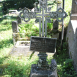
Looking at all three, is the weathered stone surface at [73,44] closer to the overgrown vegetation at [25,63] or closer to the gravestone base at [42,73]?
the overgrown vegetation at [25,63]

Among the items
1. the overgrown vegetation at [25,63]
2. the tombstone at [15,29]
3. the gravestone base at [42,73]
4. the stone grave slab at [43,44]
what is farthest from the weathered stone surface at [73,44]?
the tombstone at [15,29]

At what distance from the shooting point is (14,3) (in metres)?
15.1

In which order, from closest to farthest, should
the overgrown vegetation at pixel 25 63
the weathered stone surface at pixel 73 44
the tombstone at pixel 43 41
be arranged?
the tombstone at pixel 43 41
the overgrown vegetation at pixel 25 63
the weathered stone surface at pixel 73 44

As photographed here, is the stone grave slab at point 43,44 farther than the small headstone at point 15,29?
No

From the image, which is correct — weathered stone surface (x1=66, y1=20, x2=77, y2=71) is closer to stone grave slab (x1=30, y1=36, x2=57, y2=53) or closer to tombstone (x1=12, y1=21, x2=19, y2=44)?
stone grave slab (x1=30, y1=36, x2=57, y2=53)

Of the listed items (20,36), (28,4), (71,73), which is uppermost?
(28,4)

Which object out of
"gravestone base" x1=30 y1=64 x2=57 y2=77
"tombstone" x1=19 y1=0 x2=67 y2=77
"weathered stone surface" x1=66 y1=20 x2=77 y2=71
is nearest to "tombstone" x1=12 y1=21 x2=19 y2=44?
"weathered stone surface" x1=66 y1=20 x2=77 y2=71

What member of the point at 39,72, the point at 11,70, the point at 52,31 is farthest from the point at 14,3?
the point at 39,72

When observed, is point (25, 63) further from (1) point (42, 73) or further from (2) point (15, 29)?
(2) point (15, 29)

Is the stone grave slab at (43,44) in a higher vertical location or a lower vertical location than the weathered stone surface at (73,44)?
higher

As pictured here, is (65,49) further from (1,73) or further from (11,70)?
(1,73)

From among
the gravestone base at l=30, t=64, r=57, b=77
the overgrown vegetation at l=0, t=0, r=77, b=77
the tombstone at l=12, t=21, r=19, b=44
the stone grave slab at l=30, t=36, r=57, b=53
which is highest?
the stone grave slab at l=30, t=36, r=57, b=53

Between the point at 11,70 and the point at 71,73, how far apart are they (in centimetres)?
248

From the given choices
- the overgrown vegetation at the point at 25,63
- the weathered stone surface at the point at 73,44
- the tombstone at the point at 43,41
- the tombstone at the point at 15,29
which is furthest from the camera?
the tombstone at the point at 15,29
